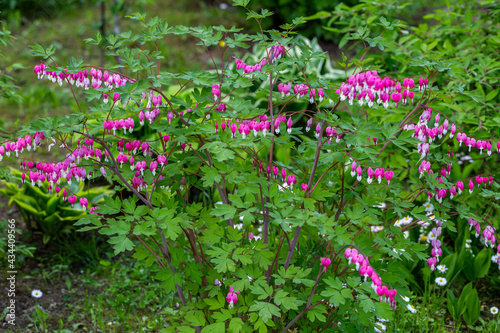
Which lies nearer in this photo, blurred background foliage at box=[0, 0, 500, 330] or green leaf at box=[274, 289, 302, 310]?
green leaf at box=[274, 289, 302, 310]

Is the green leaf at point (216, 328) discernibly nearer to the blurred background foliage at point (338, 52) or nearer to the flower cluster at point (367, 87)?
the flower cluster at point (367, 87)

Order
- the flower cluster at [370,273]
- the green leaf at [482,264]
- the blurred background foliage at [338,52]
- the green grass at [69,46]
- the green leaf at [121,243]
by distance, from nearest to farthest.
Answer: the flower cluster at [370,273] → the green leaf at [121,243] → the blurred background foliage at [338,52] → the green leaf at [482,264] → the green grass at [69,46]

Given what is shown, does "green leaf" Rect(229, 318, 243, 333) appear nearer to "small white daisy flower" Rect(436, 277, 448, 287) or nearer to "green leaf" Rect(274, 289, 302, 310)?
"green leaf" Rect(274, 289, 302, 310)

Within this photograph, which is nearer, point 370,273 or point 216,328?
point 370,273

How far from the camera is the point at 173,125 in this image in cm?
210

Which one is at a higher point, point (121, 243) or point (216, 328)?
point (121, 243)

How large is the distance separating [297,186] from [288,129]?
295 millimetres

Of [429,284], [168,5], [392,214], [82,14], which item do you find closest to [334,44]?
[168,5]

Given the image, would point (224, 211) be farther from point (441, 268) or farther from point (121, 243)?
point (441, 268)

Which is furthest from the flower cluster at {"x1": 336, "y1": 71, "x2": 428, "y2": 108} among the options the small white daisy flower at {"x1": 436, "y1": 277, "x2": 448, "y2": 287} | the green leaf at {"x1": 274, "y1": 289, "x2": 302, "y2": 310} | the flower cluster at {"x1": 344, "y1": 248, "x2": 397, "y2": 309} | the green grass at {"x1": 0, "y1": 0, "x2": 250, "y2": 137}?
the green grass at {"x1": 0, "y1": 0, "x2": 250, "y2": 137}

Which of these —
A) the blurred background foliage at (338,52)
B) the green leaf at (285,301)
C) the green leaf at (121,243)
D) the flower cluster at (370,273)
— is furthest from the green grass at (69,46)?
the flower cluster at (370,273)

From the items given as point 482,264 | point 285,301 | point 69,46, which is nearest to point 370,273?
point 285,301

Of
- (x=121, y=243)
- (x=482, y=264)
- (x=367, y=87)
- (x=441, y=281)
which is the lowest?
(x=441, y=281)

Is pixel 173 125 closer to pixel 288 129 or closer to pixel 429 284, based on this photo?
pixel 288 129
